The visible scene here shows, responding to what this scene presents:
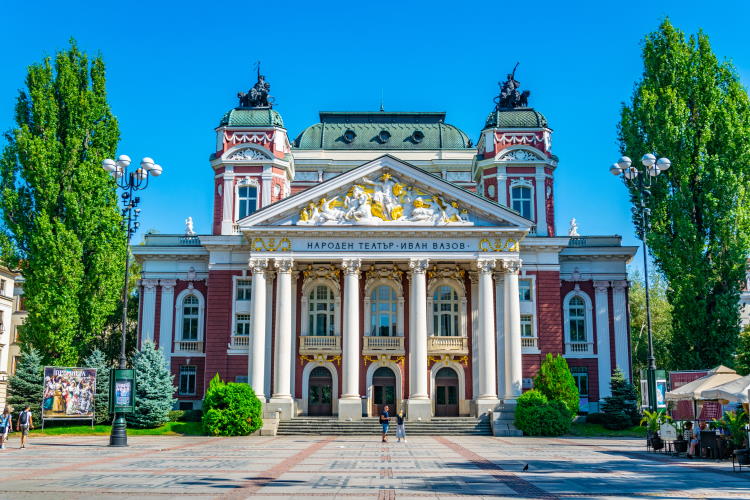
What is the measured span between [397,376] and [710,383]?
2207 cm

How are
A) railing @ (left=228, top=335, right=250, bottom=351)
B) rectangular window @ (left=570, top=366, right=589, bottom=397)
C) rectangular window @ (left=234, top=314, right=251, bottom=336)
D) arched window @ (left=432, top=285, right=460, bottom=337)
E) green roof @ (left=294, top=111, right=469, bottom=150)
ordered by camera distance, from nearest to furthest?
1. railing @ (left=228, top=335, right=250, bottom=351)
2. arched window @ (left=432, top=285, right=460, bottom=337)
3. rectangular window @ (left=234, top=314, right=251, bottom=336)
4. rectangular window @ (left=570, top=366, right=589, bottom=397)
5. green roof @ (left=294, top=111, right=469, bottom=150)

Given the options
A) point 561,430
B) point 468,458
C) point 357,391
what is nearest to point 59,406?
point 357,391

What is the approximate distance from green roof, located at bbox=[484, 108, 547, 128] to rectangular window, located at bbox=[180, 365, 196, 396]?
25520 millimetres

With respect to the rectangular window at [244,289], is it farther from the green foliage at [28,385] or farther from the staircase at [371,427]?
the green foliage at [28,385]

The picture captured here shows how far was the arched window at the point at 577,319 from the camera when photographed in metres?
49.5

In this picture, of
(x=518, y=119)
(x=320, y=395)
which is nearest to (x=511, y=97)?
(x=518, y=119)

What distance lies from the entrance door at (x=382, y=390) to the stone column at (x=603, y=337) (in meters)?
13.2

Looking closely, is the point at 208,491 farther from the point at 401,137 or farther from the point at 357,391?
the point at 401,137

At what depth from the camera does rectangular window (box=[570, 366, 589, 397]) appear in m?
48.4

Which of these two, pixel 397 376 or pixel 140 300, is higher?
pixel 140 300

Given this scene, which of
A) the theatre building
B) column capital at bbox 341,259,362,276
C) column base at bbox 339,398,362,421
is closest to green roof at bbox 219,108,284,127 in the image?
the theatre building

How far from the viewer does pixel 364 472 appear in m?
20.6

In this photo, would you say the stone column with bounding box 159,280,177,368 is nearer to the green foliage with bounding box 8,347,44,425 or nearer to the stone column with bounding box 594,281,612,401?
the green foliage with bounding box 8,347,44,425

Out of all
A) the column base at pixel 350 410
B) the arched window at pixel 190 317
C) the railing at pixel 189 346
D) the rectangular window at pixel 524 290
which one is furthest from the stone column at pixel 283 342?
the rectangular window at pixel 524 290
